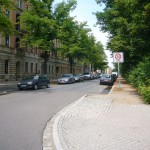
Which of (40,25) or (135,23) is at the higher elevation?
(40,25)

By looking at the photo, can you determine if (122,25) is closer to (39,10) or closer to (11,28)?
(11,28)

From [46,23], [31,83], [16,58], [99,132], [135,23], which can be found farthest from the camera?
[16,58]

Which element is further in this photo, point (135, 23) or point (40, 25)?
point (40, 25)

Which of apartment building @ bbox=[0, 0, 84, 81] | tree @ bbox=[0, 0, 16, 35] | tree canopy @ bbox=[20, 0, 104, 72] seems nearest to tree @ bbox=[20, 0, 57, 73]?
tree canopy @ bbox=[20, 0, 104, 72]

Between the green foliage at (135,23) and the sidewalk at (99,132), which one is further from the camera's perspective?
the green foliage at (135,23)

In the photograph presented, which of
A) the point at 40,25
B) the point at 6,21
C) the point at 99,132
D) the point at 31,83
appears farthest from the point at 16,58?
the point at 99,132

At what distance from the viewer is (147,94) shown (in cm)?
1423

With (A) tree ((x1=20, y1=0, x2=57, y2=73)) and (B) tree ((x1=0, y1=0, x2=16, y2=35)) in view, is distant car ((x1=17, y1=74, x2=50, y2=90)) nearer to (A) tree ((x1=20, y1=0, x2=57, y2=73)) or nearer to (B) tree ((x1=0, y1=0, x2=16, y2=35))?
(B) tree ((x1=0, y1=0, x2=16, y2=35))

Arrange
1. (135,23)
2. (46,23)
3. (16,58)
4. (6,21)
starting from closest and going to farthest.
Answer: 1. (135,23)
2. (6,21)
3. (46,23)
4. (16,58)

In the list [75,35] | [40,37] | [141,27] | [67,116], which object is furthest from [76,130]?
[75,35]

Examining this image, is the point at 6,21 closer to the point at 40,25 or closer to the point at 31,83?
the point at 31,83

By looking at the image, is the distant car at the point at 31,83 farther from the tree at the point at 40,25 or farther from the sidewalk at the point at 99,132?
the sidewalk at the point at 99,132

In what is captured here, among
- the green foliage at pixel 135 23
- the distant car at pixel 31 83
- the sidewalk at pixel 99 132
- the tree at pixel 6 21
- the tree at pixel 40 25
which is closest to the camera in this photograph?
the sidewalk at pixel 99 132

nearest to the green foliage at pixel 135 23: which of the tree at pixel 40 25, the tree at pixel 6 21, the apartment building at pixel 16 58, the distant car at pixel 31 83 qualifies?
the distant car at pixel 31 83
